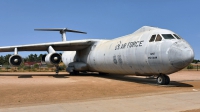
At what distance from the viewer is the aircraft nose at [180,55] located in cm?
1122

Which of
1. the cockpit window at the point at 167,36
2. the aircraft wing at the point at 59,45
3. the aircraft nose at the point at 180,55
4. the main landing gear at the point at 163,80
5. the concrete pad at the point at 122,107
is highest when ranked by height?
the aircraft wing at the point at 59,45

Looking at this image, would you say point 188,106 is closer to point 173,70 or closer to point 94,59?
point 173,70

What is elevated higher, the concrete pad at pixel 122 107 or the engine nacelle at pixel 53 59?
the engine nacelle at pixel 53 59

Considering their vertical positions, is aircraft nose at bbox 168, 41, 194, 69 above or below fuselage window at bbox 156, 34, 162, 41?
below

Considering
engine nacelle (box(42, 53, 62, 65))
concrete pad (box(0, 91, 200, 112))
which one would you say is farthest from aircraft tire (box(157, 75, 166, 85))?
engine nacelle (box(42, 53, 62, 65))

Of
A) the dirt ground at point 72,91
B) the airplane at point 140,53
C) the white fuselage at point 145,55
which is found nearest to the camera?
the dirt ground at point 72,91

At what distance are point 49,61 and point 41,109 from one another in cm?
1440

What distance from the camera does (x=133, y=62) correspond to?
46.8 ft

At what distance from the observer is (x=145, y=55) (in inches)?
513

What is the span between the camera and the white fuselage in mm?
11484

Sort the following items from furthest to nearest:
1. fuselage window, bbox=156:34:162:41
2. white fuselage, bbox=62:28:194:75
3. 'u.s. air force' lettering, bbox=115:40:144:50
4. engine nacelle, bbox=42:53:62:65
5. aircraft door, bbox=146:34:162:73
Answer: engine nacelle, bbox=42:53:62:65
'u.s. air force' lettering, bbox=115:40:144:50
fuselage window, bbox=156:34:162:41
aircraft door, bbox=146:34:162:73
white fuselage, bbox=62:28:194:75

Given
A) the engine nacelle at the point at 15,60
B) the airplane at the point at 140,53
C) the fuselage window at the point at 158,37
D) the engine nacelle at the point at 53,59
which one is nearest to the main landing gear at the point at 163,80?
the airplane at the point at 140,53

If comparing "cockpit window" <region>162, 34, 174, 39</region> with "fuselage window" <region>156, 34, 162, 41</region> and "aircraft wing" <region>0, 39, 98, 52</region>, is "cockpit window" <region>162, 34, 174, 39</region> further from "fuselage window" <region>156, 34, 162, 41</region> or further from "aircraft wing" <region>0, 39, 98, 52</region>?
"aircraft wing" <region>0, 39, 98, 52</region>

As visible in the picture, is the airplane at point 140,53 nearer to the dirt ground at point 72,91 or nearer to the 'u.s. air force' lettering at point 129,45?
the 'u.s. air force' lettering at point 129,45
